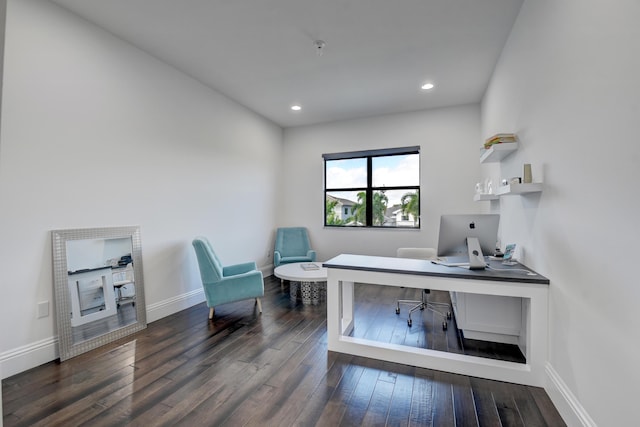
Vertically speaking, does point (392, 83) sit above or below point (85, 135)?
above

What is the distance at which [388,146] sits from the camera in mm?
5184

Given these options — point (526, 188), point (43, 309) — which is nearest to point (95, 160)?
point (43, 309)

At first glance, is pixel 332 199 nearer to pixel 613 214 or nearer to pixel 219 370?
pixel 219 370

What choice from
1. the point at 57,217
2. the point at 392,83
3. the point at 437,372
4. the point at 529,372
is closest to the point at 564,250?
the point at 529,372

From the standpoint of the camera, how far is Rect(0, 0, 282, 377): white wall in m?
2.27

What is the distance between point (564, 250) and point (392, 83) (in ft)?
9.71

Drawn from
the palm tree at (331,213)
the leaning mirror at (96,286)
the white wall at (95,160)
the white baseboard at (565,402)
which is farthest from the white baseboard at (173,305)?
the white baseboard at (565,402)

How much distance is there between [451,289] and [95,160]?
3.33m

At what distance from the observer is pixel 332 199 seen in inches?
226

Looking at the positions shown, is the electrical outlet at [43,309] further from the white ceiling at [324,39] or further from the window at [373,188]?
the window at [373,188]

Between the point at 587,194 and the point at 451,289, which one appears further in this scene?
the point at 451,289

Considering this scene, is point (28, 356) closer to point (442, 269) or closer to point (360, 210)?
point (442, 269)

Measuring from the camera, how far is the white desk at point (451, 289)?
2.08 m

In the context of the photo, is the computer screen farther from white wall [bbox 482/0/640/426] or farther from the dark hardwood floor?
the dark hardwood floor
